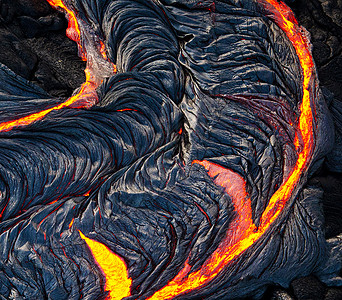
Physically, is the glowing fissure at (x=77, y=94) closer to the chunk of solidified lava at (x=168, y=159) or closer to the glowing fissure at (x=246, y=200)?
the chunk of solidified lava at (x=168, y=159)

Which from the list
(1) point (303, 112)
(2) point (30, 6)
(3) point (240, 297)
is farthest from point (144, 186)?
(2) point (30, 6)

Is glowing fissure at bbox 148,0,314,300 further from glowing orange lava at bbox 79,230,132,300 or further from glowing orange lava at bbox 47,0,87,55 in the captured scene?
glowing orange lava at bbox 47,0,87,55

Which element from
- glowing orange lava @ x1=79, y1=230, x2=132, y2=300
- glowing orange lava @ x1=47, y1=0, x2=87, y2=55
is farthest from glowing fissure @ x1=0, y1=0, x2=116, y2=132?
glowing orange lava @ x1=79, y1=230, x2=132, y2=300

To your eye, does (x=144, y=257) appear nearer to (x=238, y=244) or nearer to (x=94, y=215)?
(x=94, y=215)

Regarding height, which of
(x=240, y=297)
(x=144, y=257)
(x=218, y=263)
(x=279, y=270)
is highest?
(x=144, y=257)

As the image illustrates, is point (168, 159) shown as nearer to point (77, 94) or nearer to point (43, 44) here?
point (77, 94)

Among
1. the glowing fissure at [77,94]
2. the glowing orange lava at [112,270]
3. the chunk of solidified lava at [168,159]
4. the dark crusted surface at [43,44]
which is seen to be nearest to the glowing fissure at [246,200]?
the chunk of solidified lava at [168,159]

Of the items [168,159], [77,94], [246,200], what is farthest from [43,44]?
[246,200]
